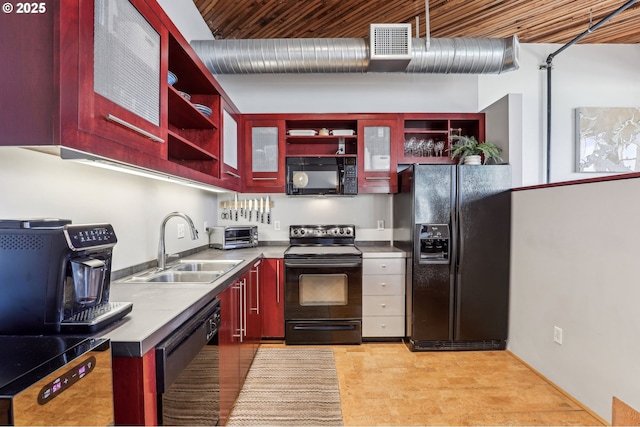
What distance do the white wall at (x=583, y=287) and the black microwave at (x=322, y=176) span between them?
1496 millimetres

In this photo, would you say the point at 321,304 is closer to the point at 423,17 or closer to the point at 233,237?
the point at 233,237

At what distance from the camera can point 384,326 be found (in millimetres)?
2832

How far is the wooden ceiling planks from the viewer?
2.57 m

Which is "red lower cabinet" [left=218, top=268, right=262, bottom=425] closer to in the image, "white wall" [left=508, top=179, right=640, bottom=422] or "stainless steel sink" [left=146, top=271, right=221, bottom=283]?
"stainless steel sink" [left=146, top=271, right=221, bottom=283]

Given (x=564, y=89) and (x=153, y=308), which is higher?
(x=564, y=89)

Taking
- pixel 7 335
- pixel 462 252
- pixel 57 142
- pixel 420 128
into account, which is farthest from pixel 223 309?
pixel 420 128

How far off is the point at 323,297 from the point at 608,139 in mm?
3473

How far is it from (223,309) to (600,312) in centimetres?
220

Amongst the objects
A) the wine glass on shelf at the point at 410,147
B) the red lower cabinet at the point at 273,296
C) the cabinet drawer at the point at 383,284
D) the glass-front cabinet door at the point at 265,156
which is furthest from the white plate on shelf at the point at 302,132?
the cabinet drawer at the point at 383,284

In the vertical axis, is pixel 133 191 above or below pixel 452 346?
above

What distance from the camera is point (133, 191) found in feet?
6.22

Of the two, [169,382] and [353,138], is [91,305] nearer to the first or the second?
[169,382]

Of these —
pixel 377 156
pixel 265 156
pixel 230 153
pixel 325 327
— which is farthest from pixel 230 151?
pixel 325 327

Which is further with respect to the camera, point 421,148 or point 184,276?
→ point 421,148
